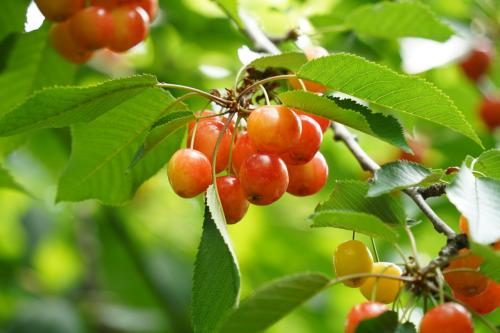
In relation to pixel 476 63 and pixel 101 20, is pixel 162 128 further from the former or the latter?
pixel 476 63

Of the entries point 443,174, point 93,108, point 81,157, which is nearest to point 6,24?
point 81,157

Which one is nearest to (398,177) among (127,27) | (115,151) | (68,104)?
(68,104)

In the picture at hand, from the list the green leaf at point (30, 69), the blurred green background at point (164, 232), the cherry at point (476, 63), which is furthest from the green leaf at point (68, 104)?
the cherry at point (476, 63)

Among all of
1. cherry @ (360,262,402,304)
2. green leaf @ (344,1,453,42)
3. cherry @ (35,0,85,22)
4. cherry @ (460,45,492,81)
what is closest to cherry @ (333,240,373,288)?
cherry @ (360,262,402,304)

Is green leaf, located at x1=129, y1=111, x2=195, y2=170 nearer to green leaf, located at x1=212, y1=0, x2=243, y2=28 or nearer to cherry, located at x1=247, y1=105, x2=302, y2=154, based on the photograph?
cherry, located at x1=247, y1=105, x2=302, y2=154

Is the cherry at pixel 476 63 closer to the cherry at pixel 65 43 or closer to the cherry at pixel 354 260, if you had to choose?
the cherry at pixel 65 43

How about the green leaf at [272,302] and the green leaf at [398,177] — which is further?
the green leaf at [398,177]
